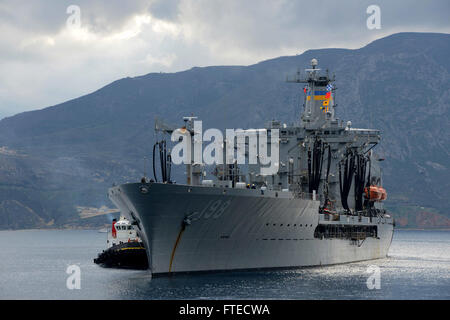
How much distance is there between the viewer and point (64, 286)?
45781 millimetres

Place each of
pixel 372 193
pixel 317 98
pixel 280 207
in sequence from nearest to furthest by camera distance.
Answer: pixel 280 207, pixel 372 193, pixel 317 98

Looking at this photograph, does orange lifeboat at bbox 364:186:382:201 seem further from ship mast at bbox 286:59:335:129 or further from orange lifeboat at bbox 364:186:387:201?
ship mast at bbox 286:59:335:129

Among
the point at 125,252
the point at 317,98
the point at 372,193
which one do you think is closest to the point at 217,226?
the point at 125,252

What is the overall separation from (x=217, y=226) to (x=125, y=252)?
50.2ft

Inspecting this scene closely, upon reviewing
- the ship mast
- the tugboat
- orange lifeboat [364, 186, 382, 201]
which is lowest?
the tugboat

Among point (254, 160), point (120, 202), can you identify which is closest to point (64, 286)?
point (120, 202)

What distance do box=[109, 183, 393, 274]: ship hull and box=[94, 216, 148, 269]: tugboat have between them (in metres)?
8.63

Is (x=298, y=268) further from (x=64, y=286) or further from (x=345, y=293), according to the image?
(x=64, y=286)

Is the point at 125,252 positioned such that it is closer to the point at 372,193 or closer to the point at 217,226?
the point at 217,226

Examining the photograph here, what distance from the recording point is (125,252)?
2188 inches

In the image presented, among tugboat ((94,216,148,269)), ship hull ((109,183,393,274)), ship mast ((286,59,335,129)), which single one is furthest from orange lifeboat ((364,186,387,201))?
tugboat ((94,216,148,269))

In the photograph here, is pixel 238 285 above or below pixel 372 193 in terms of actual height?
below

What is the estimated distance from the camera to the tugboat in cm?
5491
